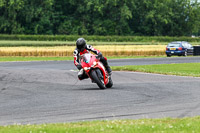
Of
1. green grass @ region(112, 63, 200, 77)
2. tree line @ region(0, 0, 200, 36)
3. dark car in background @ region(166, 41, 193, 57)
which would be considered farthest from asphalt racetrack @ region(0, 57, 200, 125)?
tree line @ region(0, 0, 200, 36)

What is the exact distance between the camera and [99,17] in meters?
94.1

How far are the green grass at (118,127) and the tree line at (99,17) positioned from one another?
243 feet

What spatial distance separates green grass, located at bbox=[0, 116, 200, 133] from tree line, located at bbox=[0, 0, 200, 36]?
74.0 meters

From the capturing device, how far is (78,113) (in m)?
9.75

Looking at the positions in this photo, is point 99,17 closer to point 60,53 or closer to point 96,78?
point 60,53

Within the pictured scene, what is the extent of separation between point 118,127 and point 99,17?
8705cm

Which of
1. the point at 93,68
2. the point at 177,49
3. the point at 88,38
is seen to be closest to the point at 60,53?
the point at 177,49

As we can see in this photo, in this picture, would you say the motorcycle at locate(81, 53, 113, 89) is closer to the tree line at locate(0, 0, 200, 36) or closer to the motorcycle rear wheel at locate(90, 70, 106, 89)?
the motorcycle rear wheel at locate(90, 70, 106, 89)

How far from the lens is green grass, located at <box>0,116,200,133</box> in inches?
291

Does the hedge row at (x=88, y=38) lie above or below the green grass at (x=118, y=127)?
below

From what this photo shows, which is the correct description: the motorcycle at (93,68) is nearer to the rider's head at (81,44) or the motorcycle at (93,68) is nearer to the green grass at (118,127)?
the rider's head at (81,44)

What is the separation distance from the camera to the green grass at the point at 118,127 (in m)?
7.38

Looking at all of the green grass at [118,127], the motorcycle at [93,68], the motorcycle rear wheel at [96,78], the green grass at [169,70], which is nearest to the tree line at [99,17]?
the green grass at [169,70]

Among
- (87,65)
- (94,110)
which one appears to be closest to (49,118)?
(94,110)
